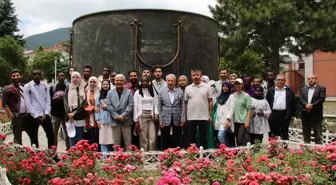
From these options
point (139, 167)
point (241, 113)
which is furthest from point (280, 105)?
point (139, 167)

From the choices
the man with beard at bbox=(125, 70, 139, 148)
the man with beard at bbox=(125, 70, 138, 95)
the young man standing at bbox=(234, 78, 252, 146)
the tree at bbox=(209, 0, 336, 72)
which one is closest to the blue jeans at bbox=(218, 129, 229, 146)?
the young man standing at bbox=(234, 78, 252, 146)

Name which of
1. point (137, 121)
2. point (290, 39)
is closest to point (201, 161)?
point (137, 121)

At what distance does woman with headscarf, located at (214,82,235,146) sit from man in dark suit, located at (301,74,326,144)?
1633 millimetres

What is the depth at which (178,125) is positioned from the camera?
667 cm

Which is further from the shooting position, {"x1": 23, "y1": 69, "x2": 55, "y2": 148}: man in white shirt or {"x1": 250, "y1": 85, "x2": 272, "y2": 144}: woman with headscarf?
{"x1": 250, "y1": 85, "x2": 272, "y2": 144}: woman with headscarf

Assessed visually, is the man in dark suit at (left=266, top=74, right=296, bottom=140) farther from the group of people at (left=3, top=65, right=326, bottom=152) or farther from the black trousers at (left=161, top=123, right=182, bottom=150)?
the black trousers at (left=161, top=123, right=182, bottom=150)

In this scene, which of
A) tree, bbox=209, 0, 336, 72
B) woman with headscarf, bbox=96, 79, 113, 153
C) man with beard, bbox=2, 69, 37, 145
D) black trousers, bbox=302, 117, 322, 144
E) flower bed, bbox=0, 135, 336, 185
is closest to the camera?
flower bed, bbox=0, 135, 336, 185

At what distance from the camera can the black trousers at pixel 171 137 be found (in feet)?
22.0

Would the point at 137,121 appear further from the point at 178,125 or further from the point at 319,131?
the point at 319,131

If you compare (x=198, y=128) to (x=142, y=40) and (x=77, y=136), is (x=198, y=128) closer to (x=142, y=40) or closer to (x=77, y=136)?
(x=77, y=136)

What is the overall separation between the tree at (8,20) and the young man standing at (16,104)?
30147 millimetres

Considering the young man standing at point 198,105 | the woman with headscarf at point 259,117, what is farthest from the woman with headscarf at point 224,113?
the woman with headscarf at point 259,117

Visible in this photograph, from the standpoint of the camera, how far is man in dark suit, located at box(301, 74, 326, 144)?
7.45 meters

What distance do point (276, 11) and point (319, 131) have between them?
1598cm
